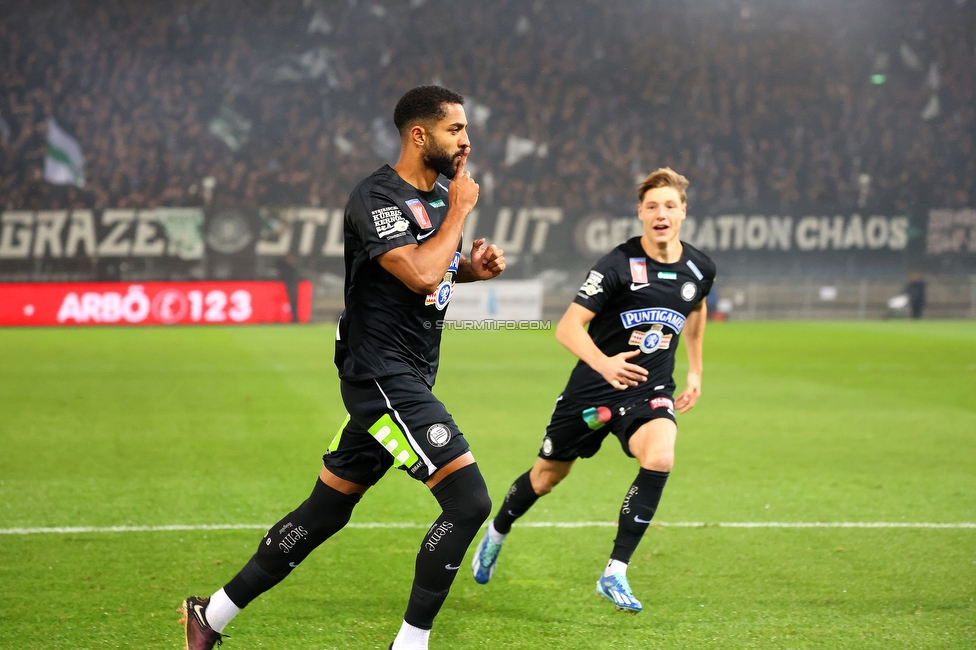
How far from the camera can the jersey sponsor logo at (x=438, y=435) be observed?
3.31 metres

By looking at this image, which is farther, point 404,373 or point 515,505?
point 515,505

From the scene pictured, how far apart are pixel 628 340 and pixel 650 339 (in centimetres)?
11

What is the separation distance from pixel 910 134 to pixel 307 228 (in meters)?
19.8

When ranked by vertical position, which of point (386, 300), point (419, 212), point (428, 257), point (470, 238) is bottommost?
point (470, 238)

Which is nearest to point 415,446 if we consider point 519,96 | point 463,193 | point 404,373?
point 404,373

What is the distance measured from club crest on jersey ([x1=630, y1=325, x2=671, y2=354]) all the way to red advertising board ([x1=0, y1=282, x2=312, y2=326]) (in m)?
19.7

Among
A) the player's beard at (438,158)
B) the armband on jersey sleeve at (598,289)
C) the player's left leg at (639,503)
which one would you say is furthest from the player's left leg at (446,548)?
the armband on jersey sleeve at (598,289)

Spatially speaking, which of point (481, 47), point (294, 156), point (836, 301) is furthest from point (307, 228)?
point (836, 301)

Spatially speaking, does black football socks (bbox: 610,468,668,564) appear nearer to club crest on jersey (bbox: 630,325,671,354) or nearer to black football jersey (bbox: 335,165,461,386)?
club crest on jersey (bbox: 630,325,671,354)

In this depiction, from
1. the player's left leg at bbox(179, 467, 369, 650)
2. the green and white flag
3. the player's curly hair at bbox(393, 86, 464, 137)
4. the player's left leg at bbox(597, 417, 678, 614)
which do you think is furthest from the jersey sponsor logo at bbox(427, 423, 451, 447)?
the green and white flag

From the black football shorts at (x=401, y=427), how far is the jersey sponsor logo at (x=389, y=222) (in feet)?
1.60

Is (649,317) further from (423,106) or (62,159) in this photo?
(62,159)

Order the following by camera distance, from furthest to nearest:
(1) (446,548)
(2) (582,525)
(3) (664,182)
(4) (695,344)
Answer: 1. (2) (582,525)
2. (4) (695,344)
3. (3) (664,182)
4. (1) (446,548)

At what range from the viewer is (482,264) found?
3695 millimetres
